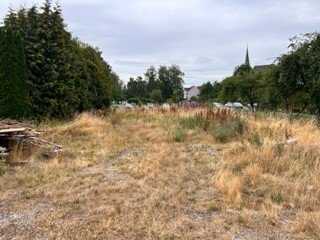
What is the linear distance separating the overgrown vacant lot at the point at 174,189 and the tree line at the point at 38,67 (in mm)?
3385

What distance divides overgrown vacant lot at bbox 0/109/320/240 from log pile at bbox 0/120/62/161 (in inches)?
16.4

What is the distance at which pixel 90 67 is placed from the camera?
1978cm

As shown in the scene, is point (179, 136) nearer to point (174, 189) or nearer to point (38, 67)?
point (174, 189)

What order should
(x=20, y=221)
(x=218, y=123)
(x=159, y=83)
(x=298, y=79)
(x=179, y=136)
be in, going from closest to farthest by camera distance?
(x=20, y=221) → (x=179, y=136) → (x=218, y=123) → (x=298, y=79) → (x=159, y=83)

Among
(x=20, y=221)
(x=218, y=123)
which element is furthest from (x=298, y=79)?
(x=20, y=221)

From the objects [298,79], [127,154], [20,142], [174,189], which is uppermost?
[298,79]

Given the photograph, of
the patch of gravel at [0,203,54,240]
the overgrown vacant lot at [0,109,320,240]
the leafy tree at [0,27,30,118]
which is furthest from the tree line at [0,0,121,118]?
the patch of gravel at [0,203,54,240]

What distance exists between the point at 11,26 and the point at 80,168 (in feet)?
28.5

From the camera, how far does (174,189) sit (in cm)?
573

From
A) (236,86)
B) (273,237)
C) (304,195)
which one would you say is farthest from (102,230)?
(236,86)

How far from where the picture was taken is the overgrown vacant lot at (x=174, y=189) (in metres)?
4.19

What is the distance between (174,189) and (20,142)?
4210mm

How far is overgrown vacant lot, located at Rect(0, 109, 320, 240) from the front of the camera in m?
4.19

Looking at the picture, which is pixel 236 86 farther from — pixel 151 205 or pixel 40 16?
pixel 151 205
